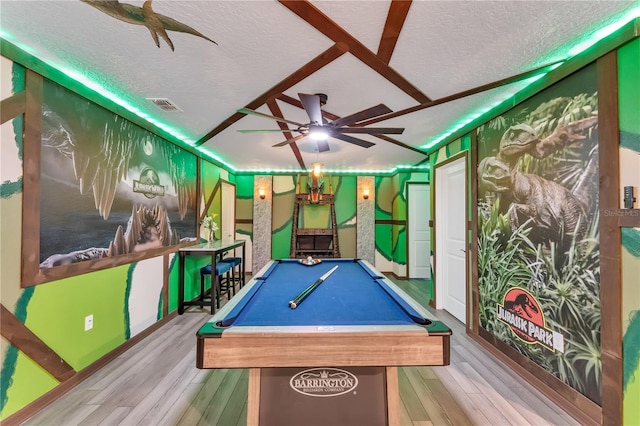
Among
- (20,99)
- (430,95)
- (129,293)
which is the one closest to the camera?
(20,99)

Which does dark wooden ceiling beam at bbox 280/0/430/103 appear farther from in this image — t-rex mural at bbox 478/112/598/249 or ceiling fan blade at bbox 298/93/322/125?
t-rex mural at bbox 478/112/598/249

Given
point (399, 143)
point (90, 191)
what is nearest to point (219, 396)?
point (90, 191)

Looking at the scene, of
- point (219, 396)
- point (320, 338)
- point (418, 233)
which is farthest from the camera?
point (418, 233)

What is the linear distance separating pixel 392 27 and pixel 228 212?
16.7ft

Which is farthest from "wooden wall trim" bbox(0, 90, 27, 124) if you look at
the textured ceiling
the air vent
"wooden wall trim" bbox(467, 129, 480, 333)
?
"wooden wall trim" bbox(467, 129, 480, 333)

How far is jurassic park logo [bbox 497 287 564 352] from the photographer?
1.97 metres

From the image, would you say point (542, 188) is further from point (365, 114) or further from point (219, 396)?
point (219, 396)

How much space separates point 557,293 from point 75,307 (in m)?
3.75

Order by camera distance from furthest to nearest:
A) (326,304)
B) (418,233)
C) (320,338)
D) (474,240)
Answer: (418,233), (474,240), (326,304), (320,338)

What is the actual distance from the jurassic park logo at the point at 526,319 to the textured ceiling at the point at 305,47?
5.93 ft

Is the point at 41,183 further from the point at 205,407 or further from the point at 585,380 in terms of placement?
the point at 585,380

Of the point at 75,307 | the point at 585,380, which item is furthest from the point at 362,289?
the point at 75,307

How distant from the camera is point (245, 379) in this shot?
2154mm

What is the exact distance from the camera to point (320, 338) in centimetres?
124
